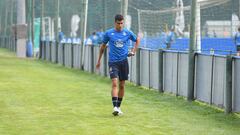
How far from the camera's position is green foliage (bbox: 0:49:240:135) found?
11.4m

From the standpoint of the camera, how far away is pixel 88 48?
93.9ft

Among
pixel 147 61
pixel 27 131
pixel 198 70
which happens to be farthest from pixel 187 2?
pixel 27 131

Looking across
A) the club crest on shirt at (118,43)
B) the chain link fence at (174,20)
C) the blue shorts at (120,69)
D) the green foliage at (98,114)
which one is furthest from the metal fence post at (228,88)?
the chain link fence at (174,20)

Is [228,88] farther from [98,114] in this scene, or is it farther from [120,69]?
[98,114]

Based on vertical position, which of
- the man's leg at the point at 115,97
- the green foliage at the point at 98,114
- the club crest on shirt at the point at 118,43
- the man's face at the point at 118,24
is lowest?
the green foliage at the point at 98,114

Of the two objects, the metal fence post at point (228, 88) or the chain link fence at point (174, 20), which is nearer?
the metal fence post at point (228, 88)

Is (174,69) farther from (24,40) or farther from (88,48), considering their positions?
(24,40)

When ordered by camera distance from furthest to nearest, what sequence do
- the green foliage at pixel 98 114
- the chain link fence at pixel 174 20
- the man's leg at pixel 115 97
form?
the chain link fence at pixel 174 20 < the man's leg at pixel 115 97 < the green foliage at pixel 98 114

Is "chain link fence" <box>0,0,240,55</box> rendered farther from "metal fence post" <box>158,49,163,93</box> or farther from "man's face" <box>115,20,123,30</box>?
"man's face" <box>115,20,123,30</box>

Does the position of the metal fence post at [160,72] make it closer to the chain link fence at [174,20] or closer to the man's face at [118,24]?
the chain link fence at [174,20]

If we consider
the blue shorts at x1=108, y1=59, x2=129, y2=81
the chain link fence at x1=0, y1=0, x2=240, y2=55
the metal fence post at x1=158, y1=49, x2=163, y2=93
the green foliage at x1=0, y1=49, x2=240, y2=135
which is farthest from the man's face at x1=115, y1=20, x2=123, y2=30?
the chain link fence at x1=0, y1=0, x2=240, y2=55

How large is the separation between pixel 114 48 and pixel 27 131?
3.17m

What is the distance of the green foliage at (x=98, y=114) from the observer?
11383 millimetres

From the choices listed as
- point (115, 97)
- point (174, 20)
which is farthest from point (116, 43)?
point (174, 20)
